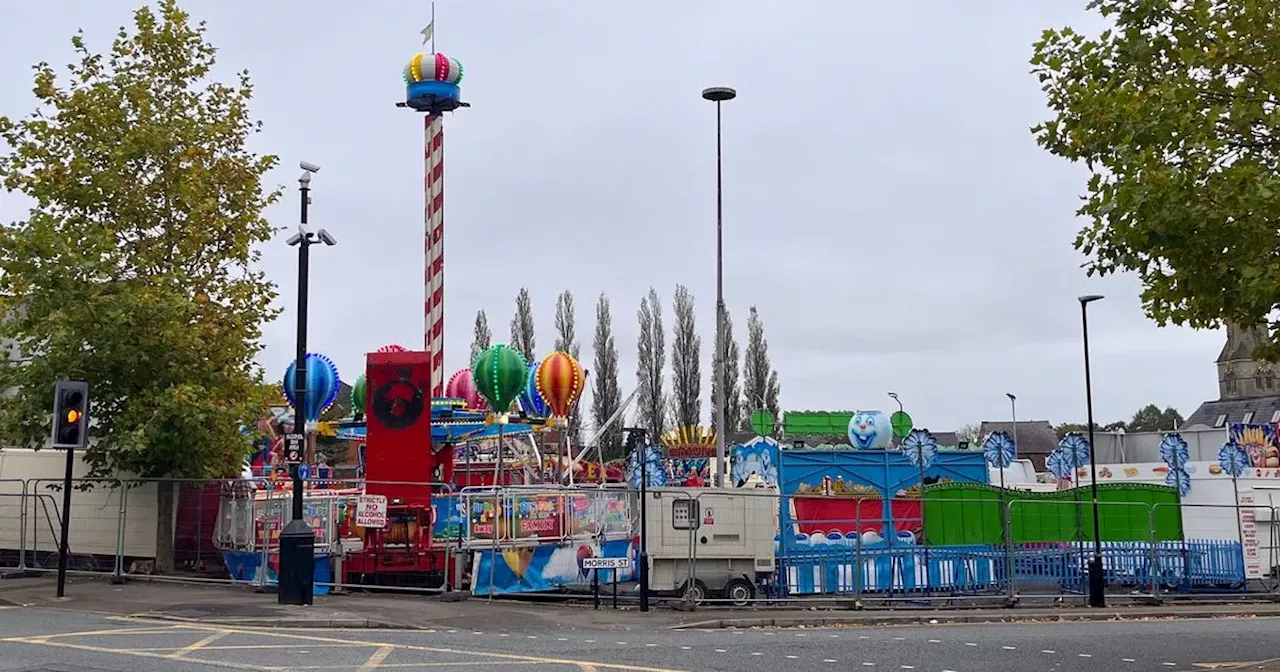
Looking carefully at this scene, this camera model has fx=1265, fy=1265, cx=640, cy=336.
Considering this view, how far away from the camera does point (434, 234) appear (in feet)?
137

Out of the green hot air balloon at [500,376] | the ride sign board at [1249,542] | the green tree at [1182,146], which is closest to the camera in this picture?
the green tree at [1182,146]

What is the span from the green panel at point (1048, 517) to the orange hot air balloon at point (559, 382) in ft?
32.8

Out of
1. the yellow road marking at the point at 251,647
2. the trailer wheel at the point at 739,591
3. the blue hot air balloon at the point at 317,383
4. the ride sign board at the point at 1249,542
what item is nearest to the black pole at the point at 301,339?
the yellow road marking at the point at 251,647

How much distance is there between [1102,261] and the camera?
1386 cm

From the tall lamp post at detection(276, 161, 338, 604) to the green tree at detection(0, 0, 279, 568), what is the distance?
3273mm

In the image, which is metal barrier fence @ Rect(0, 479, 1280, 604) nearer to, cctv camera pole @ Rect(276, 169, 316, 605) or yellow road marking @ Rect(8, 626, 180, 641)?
cctv camera pole @ Rect(276, 169, 316, 605)

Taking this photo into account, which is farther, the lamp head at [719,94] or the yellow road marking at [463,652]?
the lamp head at [719,94]

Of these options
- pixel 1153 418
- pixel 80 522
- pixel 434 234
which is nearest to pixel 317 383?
pixel 434 234

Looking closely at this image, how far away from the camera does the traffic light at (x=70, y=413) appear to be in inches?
801

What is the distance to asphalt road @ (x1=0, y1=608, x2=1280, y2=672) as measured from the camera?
13.7 m

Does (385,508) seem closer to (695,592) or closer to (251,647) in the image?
(695,592)

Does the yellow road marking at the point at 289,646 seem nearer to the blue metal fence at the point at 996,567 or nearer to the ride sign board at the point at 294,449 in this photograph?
the ride sign board at the point at 294,449

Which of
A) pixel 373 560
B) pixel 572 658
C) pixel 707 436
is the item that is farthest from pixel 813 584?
pixel 707 436

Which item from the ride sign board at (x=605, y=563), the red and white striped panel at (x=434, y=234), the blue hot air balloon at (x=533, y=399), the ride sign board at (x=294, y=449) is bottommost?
the ride sign board at (x=605, y=563)
